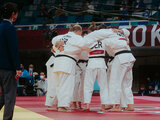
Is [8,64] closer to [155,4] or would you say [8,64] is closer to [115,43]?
[115,43]

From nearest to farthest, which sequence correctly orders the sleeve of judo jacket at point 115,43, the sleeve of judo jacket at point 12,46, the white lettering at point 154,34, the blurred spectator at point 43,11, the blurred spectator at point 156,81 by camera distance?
the sleeve of judo jacket at point 12,46 → the sleeve of judo jacket at point 115,43 → the white lettering at point 154,34 → the blurred spectator at point 156,81 → the blurred spectator at point 43,11

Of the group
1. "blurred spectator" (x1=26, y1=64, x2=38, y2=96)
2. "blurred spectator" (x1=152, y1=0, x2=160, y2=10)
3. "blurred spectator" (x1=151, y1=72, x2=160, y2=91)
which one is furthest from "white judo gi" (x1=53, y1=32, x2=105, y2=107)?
"blurred spectator" (x1=152, y1=0, x2=160, y2=10)

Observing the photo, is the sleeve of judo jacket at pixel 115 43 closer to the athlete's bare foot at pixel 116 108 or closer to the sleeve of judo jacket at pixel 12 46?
the athlete's bare foot at pixel 116 108

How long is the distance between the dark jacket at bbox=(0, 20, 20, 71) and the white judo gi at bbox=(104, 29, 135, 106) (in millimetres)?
3213

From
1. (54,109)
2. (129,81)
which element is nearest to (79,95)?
(54,109)

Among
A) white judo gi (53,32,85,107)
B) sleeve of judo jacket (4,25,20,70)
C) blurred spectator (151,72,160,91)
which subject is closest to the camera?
sleeve of judo jacket (4,25,20,70)

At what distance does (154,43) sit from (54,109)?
10232 millimetres

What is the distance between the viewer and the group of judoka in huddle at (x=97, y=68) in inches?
278

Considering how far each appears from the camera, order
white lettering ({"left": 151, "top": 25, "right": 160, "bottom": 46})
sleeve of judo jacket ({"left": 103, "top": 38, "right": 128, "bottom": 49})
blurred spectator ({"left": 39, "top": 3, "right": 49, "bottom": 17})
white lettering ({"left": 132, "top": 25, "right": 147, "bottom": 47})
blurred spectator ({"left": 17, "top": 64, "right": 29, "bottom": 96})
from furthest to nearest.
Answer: blurred spectator ({"left": 39, "top": 3, "right": 49, "bottom": 17}) → white lettering ({"left": 132, "top": 25, "right": 147, "bottom": 47}) → white lettering ({"left": 151, "top": 25, "right": 160, "bottom": 46}) → blurred spectator ({"left": 17, "top": 64, "right": 29, "bottom": 96}) → sleeve of judo jacket ({"left": 103, "top": 38, "right": 128, "bottom": 49})

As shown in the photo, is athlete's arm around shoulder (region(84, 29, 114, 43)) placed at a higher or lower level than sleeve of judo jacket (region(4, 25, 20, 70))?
higher

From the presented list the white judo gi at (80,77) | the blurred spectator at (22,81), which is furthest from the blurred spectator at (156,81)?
the white judo gi at (80,77)

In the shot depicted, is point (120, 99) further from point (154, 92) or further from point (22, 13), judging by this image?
point (22, 13)

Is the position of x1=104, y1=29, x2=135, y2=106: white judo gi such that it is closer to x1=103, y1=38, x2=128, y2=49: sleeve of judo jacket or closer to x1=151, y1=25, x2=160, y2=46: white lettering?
x1=103, y1=38, x2=128, y2=49: sleeve of judo jacket

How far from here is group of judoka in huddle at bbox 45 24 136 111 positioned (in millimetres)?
7062
